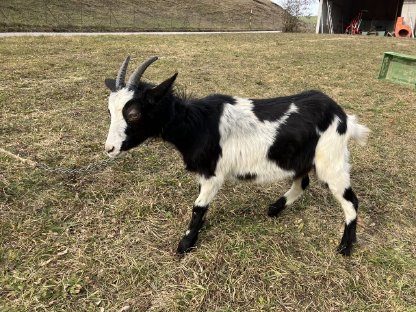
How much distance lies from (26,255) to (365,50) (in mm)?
16535

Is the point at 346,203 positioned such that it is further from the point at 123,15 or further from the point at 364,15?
the point at 364,15

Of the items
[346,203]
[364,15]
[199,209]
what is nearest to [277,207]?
[346,203]

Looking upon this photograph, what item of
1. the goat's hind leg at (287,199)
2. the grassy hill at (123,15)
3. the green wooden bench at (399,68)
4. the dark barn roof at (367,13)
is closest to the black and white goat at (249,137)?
the goat's hind leg at (287,199)

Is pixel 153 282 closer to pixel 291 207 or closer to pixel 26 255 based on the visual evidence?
pixel 26 255

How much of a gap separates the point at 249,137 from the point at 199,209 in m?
0.77

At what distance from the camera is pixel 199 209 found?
10.5ft

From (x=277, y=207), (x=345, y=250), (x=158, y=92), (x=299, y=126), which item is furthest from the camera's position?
(x=277, y=207)

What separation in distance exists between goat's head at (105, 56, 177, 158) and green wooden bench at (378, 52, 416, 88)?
8.16m

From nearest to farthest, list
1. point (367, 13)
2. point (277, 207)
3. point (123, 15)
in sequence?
point (277, 207)
point (123, 15)
point (367, 13)

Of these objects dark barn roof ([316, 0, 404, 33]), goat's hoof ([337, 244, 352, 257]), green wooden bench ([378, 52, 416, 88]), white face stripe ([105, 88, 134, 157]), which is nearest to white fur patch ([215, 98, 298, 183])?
white face stripe ([105, 88, 134, 157])

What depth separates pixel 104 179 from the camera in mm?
4254

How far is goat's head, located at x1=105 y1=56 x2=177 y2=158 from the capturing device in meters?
2.72

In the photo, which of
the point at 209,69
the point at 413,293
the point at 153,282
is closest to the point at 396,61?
the point at 209,69

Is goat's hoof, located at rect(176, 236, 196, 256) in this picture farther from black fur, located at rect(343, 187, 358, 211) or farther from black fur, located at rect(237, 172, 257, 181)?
black fur, located at rect(343, 187, 358, 211)
